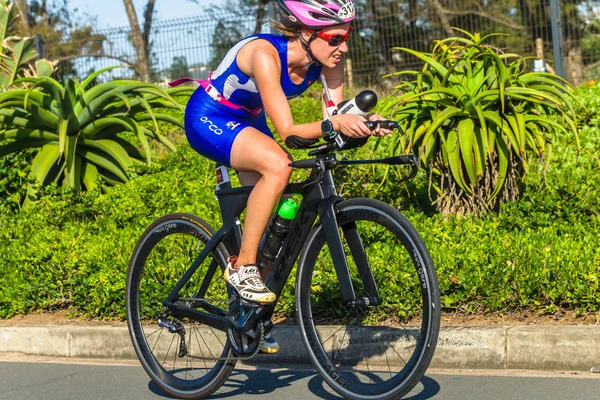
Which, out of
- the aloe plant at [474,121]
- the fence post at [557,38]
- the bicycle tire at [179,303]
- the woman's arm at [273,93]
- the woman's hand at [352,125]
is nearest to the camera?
the woman's hand at [352,125]

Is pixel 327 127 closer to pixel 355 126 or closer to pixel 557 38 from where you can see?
pixel 355 126

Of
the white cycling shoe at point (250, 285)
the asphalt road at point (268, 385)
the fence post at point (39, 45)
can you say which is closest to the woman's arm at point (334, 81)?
the white cycling shoe at point (250, 285)

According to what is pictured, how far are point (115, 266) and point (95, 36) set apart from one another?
10354 millimetres

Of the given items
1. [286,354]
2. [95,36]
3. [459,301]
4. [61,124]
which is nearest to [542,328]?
[459,301]

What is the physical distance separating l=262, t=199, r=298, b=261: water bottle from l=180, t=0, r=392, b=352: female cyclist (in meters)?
0.09

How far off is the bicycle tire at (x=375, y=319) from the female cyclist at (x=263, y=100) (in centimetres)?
27

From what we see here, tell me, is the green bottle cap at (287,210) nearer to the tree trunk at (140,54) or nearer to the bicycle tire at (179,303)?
the bicycle tire at (179,303)

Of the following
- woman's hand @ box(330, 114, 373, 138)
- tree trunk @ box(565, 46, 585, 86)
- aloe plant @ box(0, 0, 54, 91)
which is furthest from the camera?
tree trunk @ box(565, 46, 585, 86)

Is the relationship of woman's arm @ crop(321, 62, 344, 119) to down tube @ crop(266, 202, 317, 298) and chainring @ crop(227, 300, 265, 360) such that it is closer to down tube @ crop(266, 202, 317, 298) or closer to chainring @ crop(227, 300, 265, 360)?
down tube @ crop(266, 202, 317, 298)

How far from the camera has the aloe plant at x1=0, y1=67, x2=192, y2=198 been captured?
919 cm

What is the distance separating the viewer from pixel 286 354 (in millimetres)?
5652

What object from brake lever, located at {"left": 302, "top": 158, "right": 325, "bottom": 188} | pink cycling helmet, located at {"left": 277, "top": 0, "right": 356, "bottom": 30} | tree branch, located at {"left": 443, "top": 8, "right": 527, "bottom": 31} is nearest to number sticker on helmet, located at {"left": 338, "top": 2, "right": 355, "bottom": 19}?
pink cycling helmet, located at {"left": 277, "top": 0, "right": 356, "bottom": 30}

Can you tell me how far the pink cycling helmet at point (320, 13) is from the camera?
4316mm

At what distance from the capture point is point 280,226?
4.61 meters
